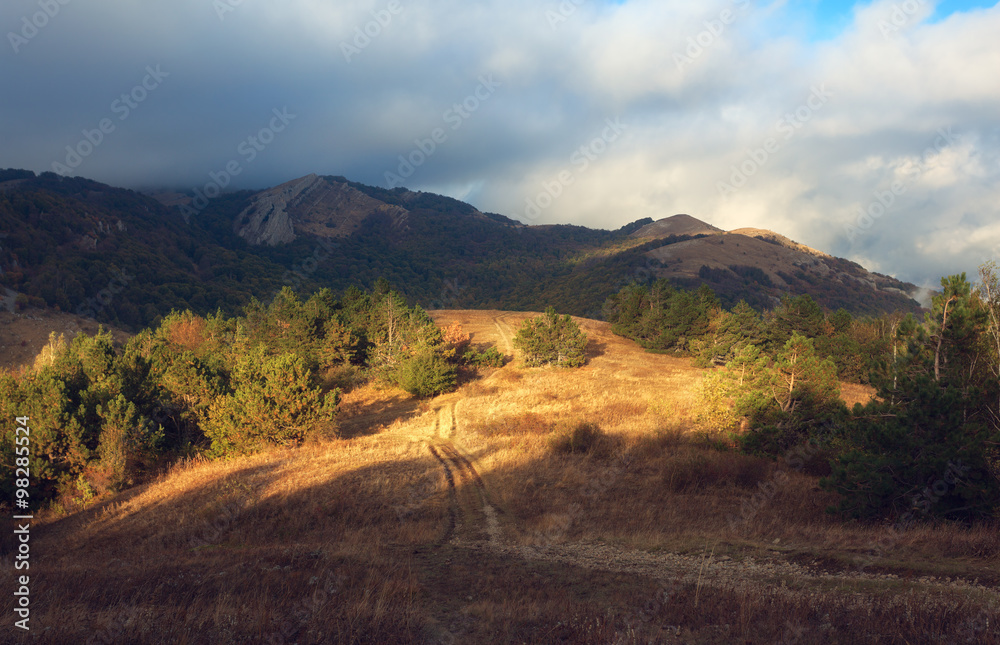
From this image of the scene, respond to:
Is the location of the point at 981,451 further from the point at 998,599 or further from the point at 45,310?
the point at 45,310

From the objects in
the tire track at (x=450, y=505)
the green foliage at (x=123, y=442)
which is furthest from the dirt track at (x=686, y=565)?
the green foliage at (x=123, y=442)

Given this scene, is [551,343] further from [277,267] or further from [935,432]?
[277,267]

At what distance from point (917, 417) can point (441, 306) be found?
122241 millimetres

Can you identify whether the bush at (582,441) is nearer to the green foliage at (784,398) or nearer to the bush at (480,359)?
the green foliage at (784,398)

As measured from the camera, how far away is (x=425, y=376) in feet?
103

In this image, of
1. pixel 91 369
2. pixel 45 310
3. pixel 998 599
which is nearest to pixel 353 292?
pixel 91 369

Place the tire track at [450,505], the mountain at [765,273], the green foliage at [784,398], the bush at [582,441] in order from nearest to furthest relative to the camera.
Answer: the tire track at [450,505]
the green foliage at [784,398]
the bush at [582,441]
the mountain at [765,273]

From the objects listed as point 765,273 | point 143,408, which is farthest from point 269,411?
point 765,273

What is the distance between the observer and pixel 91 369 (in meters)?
20.9

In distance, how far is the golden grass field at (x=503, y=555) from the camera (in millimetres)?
5375

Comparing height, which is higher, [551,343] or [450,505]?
[551,343]

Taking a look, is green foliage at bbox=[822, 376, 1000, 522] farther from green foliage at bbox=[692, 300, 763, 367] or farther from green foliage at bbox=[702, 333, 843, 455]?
green foliage at bbox=[692, 300, 763, 367]

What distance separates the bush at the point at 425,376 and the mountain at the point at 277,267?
65.5 m

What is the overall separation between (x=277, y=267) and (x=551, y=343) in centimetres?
12912
